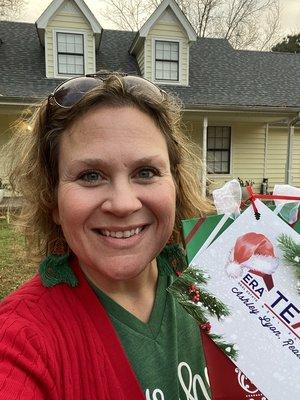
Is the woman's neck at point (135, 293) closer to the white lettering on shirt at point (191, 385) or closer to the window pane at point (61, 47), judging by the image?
the white lettering on shirt at point (191, 385)

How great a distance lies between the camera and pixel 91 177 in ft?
3.33

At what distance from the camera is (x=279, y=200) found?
0.99 metres

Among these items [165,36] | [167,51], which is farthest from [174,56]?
[165,36]

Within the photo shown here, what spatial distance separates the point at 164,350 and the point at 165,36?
43.0ft

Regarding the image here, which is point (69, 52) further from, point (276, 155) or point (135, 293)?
point (135, 293)

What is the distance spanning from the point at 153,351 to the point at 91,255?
1.00ft

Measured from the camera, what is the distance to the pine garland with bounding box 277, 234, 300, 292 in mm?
887

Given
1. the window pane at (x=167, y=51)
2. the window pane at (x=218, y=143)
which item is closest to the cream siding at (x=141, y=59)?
the window pane at (x=167, y=51)

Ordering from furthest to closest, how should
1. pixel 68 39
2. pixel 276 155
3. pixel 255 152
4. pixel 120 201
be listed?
1. pixel 276 155
2. pixel 255 152
3. pixel 68 39
4. pixel 120 201

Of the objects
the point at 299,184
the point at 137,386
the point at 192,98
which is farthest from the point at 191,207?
the point at 299,184

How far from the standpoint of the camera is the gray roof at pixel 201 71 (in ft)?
40.9

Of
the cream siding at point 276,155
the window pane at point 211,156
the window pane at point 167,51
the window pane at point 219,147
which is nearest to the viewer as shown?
the window pane at point 167,51

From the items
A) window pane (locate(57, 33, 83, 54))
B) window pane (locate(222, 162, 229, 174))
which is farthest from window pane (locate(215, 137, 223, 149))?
window pane (locate(57, 33, 83, 54))

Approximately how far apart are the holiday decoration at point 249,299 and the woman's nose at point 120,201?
0.58ft
